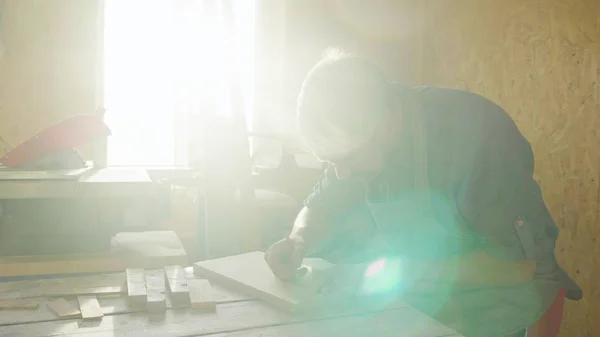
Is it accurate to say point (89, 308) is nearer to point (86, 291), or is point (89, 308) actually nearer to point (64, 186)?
point (86, 291)

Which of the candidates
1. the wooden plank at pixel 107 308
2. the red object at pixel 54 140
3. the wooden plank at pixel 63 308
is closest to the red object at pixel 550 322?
the wooden plank at pixel 107 308

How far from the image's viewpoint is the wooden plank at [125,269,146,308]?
3.85 feet

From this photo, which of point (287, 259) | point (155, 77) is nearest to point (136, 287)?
point (287, 259)

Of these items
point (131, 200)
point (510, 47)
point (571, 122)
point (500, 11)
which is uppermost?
point (500, 11)

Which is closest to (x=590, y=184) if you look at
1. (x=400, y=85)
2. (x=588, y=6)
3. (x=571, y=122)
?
(x=571, y=122)

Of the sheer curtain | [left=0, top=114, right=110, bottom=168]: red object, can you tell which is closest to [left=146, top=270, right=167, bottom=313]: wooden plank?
[left=0, top=114, right=110, bottom=168]: red object

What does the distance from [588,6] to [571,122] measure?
57cm

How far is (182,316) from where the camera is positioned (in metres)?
1.12

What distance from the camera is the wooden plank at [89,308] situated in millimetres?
1094

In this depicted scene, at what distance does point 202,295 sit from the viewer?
3.99 ft

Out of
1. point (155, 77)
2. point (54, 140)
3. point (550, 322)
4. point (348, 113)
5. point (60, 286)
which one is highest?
point (155, 77)

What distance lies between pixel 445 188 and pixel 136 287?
0.91 m

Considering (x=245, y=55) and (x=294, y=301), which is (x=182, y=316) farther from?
(x=245, y=55)

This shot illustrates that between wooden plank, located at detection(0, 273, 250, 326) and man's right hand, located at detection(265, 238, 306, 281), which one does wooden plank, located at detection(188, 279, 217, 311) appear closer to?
wooden plank, located at detection(0, 273, 250, 326)
